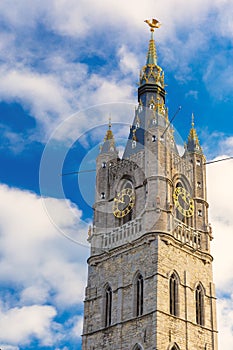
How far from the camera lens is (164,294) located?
4309 cm

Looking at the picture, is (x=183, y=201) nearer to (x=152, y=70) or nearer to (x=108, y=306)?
(x=108, y=306)

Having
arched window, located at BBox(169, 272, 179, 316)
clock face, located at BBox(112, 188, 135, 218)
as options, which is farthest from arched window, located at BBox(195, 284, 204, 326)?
clock face, located at BBox(112, 188, 135, 218)

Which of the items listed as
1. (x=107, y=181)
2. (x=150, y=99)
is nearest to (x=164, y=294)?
(x=107, y=181)

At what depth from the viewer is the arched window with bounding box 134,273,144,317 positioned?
43.5 metres

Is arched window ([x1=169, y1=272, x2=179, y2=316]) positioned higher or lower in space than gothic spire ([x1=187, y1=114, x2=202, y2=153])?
lower

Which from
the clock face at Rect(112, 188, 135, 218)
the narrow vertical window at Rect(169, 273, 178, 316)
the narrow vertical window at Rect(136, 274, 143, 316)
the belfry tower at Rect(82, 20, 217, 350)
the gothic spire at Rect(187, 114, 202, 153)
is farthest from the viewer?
the gothic spire at Rect(187, 114, 202, 153)

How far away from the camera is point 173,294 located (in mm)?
44156

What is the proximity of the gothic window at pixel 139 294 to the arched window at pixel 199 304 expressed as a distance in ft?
13.4

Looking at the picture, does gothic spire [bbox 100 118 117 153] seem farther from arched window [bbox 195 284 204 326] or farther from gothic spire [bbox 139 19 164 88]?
arched window [bbox 195 284 204 326]

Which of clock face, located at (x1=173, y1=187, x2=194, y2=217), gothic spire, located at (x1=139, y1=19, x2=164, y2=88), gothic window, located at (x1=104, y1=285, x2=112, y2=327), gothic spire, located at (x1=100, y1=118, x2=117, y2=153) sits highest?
gothic spire, located at (x1=139, y1=19, x2=164, y2=88)

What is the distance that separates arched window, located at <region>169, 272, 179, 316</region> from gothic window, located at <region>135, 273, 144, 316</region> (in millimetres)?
1851

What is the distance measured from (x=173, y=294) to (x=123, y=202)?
8722 mm

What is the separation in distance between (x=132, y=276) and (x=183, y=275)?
11.1ft

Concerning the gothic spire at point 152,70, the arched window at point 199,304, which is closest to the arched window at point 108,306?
the arched window at point 199,304
